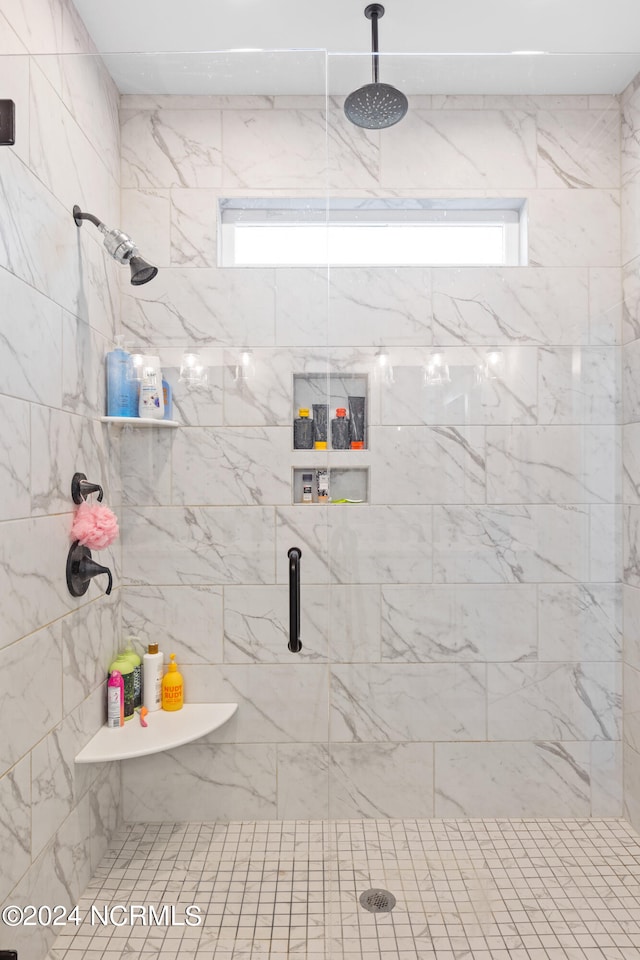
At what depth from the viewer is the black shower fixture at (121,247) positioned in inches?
57.4

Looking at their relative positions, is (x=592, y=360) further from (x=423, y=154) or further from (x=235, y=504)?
(x=235, y=504)

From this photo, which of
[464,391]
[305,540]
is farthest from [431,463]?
[305,540]

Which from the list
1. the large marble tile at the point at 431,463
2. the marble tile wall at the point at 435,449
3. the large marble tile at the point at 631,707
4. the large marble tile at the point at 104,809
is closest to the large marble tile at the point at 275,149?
the marble tile wall at the point at 435,449

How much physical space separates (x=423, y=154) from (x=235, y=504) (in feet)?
3.25

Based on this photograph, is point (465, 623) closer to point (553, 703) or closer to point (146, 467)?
point (553, 703)

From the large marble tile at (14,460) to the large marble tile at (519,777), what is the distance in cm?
113

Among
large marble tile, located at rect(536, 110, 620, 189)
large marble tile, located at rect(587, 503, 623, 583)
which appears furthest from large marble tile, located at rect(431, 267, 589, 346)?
large marble tile, located at rect(587, 503, 623, 583)

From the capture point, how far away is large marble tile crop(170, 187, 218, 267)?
1521mm

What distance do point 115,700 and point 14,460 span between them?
72 centimetres

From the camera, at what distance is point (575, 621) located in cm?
137

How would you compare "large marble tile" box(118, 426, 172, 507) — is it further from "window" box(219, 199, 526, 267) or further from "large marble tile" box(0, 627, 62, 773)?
"window" box(219, 199, 526, 267)

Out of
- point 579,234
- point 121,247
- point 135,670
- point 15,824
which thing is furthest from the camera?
point 135,670

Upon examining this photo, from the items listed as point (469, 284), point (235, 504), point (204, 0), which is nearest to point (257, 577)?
point (235, 504)

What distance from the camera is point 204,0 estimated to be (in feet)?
5.24
